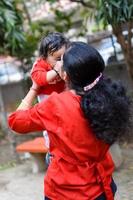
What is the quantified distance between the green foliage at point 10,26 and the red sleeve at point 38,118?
4462 millimetres

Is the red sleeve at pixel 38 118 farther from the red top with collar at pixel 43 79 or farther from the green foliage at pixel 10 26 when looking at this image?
the green foliage at pixel 10 26

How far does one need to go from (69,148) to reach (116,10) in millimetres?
3155

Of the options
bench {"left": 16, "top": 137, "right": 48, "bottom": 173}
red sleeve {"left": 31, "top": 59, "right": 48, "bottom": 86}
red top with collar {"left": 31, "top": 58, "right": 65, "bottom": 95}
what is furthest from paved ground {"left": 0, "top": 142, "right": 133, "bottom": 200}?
red sleeve {"left": 31, "top": 59, "right": 48, "bottom": 86}

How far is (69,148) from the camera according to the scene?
2.85 metres

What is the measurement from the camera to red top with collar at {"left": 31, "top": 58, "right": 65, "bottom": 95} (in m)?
3.55

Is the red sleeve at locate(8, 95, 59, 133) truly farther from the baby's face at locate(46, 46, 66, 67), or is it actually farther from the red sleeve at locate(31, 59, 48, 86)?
the baby's face at locate(46, 46, 66, 67)

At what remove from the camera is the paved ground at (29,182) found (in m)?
5.63

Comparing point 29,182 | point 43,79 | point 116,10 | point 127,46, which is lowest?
point 29,182

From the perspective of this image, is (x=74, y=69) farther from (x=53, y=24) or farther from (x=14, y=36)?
(x=53, y=24)

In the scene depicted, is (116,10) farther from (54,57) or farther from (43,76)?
(43,76)

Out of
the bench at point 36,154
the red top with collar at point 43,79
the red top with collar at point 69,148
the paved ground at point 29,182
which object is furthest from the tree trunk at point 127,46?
the red top with collar at point 69,148

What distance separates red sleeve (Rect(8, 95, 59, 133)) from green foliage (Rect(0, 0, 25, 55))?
4.46 metres

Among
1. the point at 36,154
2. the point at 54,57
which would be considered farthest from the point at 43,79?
the point at 36,154

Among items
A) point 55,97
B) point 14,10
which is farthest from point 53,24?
point 55,97
